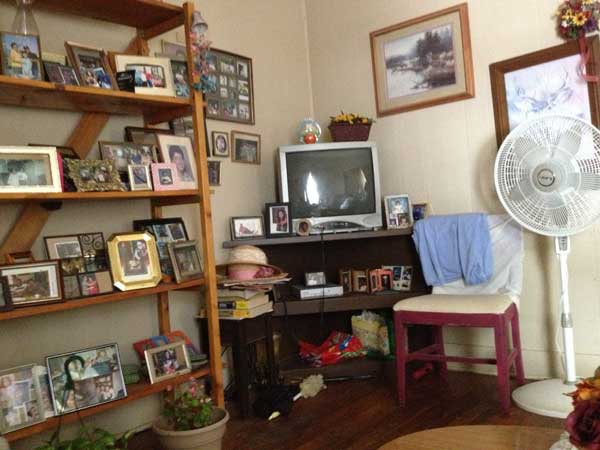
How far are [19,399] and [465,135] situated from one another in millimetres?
2522

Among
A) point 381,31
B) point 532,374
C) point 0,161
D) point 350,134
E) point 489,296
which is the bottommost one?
point 532,374

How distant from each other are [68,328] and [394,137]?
2149 millimetres

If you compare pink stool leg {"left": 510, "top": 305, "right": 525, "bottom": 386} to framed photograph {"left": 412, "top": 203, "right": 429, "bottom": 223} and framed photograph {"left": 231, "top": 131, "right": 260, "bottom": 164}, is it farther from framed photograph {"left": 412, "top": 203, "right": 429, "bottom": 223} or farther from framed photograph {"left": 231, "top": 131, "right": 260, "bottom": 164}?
framed photograph {"left": 231, "top": 131, "right": 260, "bottom": 164}

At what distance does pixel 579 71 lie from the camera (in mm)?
2660

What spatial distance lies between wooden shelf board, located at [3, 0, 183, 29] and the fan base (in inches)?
90.5

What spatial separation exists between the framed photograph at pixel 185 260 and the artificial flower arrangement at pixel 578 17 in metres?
2.08

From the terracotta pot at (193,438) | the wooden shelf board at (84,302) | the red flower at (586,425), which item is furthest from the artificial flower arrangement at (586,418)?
the wooden shelf board at (84,302)

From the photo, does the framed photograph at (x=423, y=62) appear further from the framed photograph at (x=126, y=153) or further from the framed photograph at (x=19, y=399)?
the framed photograph at (x=19, y=399)

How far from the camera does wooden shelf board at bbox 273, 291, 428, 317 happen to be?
9.73 ft

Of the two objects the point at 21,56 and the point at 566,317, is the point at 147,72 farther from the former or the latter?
the point at 566,317

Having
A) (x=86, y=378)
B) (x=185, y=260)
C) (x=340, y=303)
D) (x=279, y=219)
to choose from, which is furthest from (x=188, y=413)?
(x=279, y=219)

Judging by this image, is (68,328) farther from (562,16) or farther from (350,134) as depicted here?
(562,16)

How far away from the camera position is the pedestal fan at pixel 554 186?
7.63 ft

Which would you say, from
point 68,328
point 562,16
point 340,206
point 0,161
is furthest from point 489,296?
point 0,161
